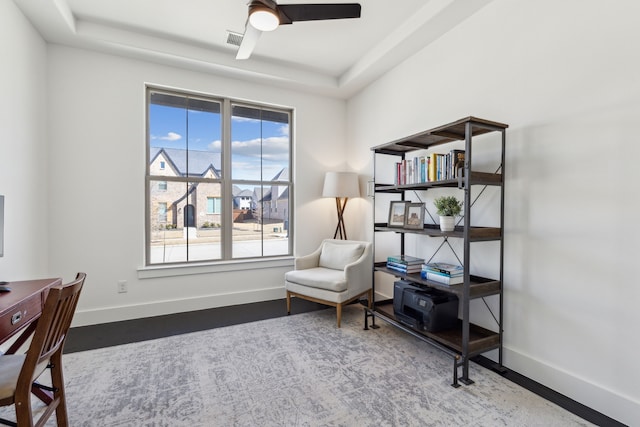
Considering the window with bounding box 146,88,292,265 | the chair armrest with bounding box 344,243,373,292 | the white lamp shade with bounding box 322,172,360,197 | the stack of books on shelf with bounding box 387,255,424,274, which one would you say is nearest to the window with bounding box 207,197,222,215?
the window with bounding box 146,88,292,265

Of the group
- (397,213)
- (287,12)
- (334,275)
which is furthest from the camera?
(334,275)

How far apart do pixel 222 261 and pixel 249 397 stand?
207 centimetres

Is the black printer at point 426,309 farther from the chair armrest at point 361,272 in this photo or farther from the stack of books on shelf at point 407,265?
the chair armrest at point 361,272

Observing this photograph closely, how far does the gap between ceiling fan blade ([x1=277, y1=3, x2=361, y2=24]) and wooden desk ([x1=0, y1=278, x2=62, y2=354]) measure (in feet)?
7.37

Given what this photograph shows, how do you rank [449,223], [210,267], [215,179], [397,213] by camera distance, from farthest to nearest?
[215,179]
[210,267]
[397,213]
[449,223]

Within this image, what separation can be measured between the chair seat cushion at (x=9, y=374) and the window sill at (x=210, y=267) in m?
1.86

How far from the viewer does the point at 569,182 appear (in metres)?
1.90

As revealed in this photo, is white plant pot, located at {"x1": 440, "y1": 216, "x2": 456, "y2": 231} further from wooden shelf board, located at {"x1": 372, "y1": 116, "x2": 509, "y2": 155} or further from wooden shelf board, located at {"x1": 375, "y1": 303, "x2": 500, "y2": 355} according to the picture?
wooden shelf board, located at {"x1": 375, "y1": 303, "x2": 500, "y2": 355}

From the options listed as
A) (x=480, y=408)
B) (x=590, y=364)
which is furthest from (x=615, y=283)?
(x=480, y=408)

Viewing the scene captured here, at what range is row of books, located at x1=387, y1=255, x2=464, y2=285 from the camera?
→ 2240 mm

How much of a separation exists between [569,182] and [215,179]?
3.42m

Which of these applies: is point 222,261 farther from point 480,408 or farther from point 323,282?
point 480,408

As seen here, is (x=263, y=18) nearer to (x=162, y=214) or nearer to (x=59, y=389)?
(x=59, y=389)

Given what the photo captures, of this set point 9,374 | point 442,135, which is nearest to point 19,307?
point 9,374
